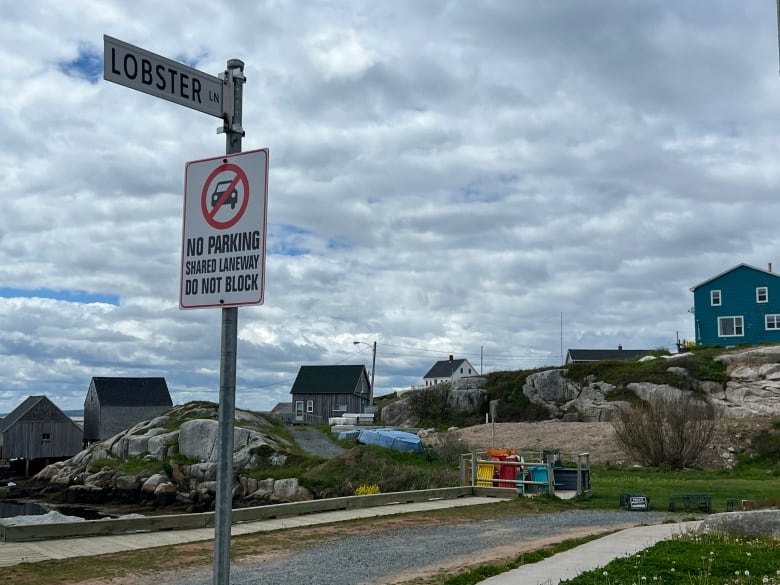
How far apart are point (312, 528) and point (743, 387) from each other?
134ft

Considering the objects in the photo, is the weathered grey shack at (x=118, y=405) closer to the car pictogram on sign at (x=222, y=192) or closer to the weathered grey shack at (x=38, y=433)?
the weathered grey shack at (x=38, y=433)

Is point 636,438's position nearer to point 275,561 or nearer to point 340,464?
point 340,464

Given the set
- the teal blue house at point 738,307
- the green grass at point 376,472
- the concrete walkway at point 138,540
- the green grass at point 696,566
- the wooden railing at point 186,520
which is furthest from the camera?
the teal blue house at point 738,307

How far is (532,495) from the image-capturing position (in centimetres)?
2292

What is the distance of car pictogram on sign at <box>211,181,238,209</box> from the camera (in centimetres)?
461

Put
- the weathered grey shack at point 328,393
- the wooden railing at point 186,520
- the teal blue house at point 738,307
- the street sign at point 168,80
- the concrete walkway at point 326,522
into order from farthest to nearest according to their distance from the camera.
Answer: the weathered grey shack at point 328,393, the teal blue house at point 738,307, the wooden railing at point 186,520, the concrete walkway at point 326,522, the street sign at point 168,80

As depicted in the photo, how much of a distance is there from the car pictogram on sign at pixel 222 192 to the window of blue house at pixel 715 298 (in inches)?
2447

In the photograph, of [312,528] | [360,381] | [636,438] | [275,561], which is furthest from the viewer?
[360,381]

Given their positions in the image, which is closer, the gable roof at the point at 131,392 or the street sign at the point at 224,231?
the street sign at the point at 224,231

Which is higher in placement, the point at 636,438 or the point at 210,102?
the point at 210,102

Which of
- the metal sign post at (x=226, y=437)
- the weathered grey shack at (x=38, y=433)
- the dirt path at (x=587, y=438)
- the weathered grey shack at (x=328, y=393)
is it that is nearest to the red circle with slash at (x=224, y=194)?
the metal sign post at (x=226, y=437)

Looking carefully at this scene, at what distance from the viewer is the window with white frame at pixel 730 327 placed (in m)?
60.4

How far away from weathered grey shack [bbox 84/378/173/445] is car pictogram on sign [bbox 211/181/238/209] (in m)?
69.7

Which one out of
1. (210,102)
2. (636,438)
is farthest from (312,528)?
(636,438)
